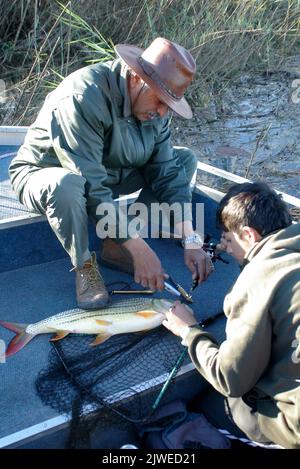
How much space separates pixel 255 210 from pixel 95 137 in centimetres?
106

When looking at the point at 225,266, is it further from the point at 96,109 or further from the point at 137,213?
Result: the point at 96,109

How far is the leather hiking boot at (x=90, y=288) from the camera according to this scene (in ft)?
9.39

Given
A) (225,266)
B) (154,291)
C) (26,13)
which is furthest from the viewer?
(26,13)

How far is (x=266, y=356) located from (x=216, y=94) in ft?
19.5

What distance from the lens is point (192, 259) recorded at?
3.04m

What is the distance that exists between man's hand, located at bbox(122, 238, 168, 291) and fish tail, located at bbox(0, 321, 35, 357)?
573mm

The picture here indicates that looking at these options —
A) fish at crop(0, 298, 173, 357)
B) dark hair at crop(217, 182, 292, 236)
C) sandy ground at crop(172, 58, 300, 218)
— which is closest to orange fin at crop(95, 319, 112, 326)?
fish at crop(0, 298, 173, 357)

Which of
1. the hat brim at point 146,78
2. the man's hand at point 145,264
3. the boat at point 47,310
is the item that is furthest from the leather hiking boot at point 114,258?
the hat brim at point 146,78

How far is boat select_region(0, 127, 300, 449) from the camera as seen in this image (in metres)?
2.21

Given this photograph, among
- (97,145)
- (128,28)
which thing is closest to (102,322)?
(97,145)

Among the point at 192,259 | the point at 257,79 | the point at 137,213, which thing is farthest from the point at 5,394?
the point at 257,79

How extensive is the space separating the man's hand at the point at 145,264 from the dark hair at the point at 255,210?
62 cm

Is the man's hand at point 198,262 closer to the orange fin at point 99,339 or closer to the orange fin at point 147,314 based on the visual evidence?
the orange fin at point 147,314

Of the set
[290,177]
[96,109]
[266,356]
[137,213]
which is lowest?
[290,177]
